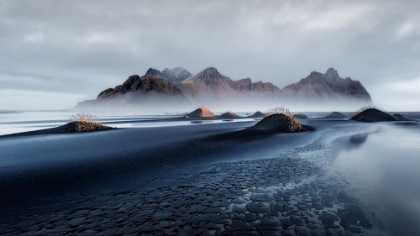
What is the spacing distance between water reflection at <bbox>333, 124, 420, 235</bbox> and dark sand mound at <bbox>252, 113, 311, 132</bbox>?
1291 cm

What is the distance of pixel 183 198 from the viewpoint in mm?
7023

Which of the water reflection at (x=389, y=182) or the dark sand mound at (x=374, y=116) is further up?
the dark sand mound at (x=374, y=116)

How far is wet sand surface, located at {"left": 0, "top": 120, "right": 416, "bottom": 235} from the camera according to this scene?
5227mm

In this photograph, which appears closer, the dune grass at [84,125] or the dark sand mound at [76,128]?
the dark sand mound at [76,128]

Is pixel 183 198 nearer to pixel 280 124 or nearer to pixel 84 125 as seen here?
pixel 280 124

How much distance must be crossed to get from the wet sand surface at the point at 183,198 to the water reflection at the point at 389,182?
0.91 feet

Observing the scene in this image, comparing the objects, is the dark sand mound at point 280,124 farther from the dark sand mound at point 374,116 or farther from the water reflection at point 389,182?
the dark sand mound at point 374,116

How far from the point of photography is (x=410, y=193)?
732cm

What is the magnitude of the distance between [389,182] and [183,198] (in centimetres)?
874

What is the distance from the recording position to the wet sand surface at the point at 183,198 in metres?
5.23

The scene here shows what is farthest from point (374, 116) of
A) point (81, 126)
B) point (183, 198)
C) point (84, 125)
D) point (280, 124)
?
Answer: point (81, 126)

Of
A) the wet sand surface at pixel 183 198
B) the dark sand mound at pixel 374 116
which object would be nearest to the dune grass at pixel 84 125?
the wet sand surface at pixel 183 198

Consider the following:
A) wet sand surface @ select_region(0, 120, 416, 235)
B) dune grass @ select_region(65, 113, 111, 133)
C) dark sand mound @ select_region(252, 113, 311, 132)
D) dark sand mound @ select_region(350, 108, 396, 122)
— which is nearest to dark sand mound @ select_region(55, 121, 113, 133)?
dune grass @ select_region(65, 113, 111, 133)

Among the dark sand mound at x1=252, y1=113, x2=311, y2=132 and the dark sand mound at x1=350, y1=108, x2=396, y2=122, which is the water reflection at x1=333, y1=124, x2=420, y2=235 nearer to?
the dark sand mound at x1=252, y1=113, x2=311, y2=132
